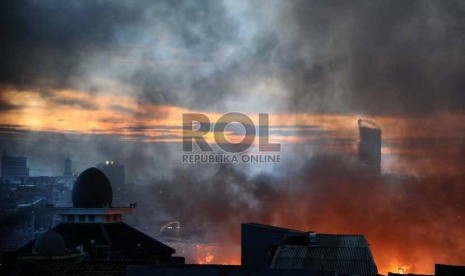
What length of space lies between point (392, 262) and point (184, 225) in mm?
46002

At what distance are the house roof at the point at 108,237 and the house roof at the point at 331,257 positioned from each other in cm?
3963

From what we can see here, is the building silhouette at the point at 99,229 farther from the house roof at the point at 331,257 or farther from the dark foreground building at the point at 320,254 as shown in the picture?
the house roof at the point at 331,257

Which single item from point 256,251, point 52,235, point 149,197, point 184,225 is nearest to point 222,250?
point 184,225

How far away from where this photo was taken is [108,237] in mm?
90688

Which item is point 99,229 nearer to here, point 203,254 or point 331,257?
point 203,254

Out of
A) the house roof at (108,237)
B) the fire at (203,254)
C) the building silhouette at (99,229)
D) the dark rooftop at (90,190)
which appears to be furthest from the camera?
the fire at (203,254)

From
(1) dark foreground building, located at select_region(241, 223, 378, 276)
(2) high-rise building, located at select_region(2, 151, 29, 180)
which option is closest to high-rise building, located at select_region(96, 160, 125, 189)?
(2) high-rise building, located at select_region(2, 151, 29, 180)

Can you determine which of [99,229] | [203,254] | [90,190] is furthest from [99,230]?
[203,254]

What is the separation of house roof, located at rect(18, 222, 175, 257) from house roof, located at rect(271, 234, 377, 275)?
3963 centimetres

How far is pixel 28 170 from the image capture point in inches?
6560

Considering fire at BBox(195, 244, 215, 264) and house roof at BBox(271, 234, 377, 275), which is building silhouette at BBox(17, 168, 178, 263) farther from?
house roof at BBox(271, 234, 377, 275)

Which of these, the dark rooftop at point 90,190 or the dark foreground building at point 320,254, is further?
the dark rooftop at point 90,190

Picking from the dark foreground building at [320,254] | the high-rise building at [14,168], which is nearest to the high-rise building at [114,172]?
the high-rise building at [14,168]

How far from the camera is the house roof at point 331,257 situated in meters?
49.7
